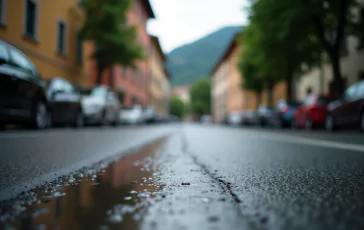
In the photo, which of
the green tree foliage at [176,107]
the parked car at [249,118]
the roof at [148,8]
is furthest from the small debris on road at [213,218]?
the green tree foliage at [176,107]

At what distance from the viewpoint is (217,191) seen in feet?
5.70

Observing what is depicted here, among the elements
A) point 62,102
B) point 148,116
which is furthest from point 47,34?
point 148,116

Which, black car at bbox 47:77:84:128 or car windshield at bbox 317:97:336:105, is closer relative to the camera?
black car at bbox 47:77:84:128

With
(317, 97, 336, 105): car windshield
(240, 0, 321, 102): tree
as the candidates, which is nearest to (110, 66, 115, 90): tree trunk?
A: (240, 0, 321, 102): tree

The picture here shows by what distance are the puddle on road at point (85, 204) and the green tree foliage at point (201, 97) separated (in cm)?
8349

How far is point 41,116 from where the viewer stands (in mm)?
9016

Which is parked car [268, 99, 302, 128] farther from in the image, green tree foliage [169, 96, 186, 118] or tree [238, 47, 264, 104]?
green tree foliage [169, 96, 186, 118]

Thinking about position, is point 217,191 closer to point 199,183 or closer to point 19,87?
point 199,183

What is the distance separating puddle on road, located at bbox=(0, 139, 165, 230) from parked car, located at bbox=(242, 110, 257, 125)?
80.2 ft

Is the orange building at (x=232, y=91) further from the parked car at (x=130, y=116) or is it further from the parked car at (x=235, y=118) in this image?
the parked car at (x=130, y=116)

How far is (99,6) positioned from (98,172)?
19503 millimetres

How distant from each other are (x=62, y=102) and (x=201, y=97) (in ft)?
249

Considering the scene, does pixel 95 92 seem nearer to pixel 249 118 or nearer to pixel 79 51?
pixel 79 51

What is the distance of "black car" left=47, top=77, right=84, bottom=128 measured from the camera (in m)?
11.5
